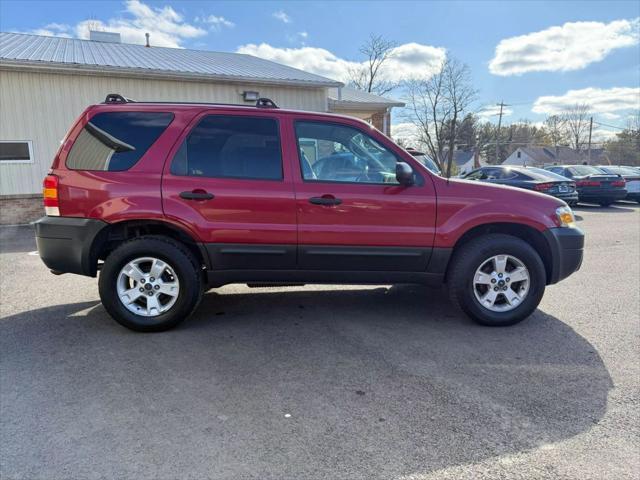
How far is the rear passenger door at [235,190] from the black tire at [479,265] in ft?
5.10

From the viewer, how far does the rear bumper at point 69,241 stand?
3807 mm

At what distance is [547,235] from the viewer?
13.4ft

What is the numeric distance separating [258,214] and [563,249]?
2888 millimetres

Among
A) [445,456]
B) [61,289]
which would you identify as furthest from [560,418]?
[61,289]

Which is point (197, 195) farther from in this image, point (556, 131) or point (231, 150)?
point (556, 131)

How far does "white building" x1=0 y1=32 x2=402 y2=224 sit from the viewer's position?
1009 centimetres

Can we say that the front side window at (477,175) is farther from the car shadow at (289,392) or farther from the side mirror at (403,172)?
the side mirror at (403,172)

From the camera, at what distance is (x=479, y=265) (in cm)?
400

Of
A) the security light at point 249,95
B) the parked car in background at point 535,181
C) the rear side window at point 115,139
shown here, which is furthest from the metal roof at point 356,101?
the rear side window at point 115,139

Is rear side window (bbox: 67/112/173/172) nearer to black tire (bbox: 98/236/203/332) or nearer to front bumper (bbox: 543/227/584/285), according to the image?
black tire (bbox: 98/236/203/332)

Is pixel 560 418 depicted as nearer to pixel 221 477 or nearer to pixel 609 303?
pixel 221 477

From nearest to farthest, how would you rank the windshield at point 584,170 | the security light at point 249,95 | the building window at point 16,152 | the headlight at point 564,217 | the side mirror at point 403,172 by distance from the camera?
the side mirror at point 403,172 → the headlight at point 564,217 → the building window at point 16,152 → the security light at point 249,95 → the windshield at point 584,170

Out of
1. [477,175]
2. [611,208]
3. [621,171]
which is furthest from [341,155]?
[621,171]

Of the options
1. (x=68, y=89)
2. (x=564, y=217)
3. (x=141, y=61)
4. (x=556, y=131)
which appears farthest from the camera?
(x=556, y=131)
